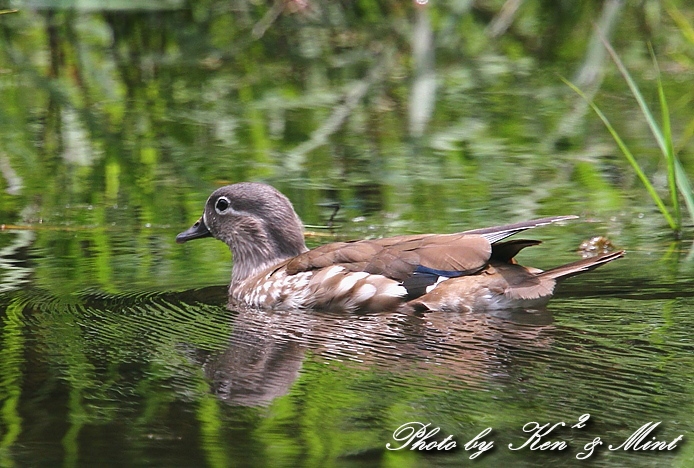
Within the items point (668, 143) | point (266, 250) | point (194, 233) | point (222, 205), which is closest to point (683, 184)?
point (668, 143)

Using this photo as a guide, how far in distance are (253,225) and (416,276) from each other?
5.10 feet

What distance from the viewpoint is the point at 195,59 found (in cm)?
1291

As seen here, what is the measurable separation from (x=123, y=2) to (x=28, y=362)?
697 cm

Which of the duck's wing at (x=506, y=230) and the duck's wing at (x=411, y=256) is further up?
the duck's wing at (x=506, y=230)

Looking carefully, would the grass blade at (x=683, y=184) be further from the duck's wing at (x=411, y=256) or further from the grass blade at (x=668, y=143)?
the duck's wing at (x=411, y=256)

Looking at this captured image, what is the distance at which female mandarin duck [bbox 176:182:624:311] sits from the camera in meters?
6.57

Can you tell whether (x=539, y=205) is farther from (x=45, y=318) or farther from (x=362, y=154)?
(x=45, y=318)

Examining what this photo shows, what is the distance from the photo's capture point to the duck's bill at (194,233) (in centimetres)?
798

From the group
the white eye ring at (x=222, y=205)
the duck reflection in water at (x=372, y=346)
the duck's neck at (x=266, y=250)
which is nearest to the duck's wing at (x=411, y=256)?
the duck reflection in water at (x=372, y=346)

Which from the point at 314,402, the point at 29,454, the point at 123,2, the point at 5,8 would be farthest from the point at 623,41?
the point at 29,454

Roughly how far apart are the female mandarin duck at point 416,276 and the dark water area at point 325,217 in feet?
0.35

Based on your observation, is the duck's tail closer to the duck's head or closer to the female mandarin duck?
the female mandarin duck

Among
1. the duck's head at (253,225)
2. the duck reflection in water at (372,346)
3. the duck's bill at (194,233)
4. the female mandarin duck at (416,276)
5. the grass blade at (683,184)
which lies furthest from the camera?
the duck's bill at (194,233)

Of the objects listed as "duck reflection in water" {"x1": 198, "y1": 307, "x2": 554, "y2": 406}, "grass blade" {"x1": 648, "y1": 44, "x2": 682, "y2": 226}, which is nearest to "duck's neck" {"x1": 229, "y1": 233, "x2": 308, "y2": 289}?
"duck reflection in water" {"x1": 198, "y1": 307, "x2": 554, "y2": 406}
